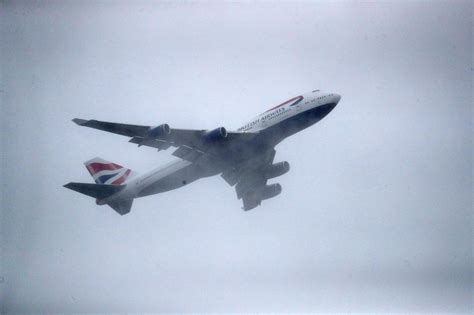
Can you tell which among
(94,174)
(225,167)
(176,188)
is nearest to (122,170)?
(94,174)

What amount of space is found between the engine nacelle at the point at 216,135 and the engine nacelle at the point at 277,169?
18.9 ft

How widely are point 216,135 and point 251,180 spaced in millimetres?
6677

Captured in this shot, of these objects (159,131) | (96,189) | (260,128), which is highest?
(260,128)

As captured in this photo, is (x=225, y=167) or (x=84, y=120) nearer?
(x=84, y=120)

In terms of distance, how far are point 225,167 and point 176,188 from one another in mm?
3040

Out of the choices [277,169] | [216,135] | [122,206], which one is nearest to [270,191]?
[277,169]

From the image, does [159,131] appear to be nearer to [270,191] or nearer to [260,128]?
[260,128]

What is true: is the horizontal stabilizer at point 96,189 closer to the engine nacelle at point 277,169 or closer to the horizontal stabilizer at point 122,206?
the horizontal stabilizer at point 122,206

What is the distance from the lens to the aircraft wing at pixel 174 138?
2480 cm

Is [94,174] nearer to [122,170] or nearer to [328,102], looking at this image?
[122,170]

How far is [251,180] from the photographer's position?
31.5 meters

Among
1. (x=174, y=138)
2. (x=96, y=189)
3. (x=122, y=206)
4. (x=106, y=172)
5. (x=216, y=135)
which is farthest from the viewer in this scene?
(x=106, y=172)

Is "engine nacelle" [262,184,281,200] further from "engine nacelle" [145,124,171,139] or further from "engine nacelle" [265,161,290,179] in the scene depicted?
"engine nacelle" [145,124,171,139]

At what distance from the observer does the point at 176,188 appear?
2891 cm
